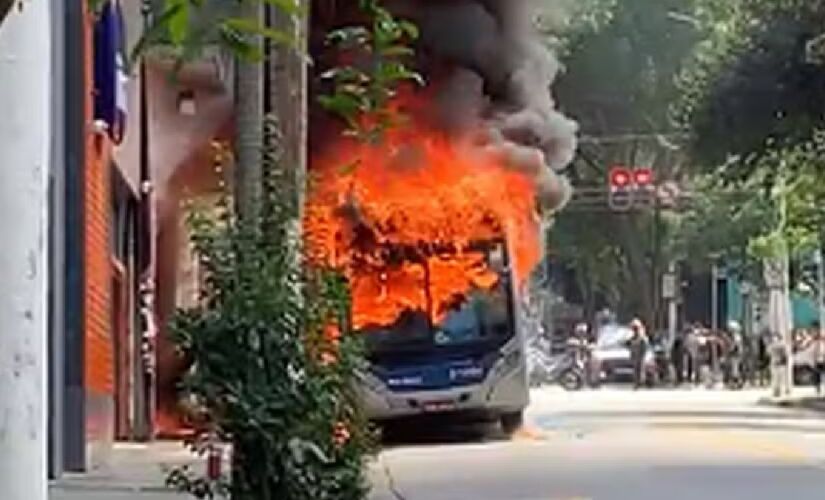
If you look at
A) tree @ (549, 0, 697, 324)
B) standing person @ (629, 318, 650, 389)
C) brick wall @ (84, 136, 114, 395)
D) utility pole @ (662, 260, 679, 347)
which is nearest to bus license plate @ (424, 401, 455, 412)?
brick wall @ (84, 136, 114, 395)

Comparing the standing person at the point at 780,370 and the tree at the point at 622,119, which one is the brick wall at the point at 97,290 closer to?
the tree at the point at 622,119

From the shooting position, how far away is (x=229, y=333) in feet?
33.9

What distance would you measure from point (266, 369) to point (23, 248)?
5226 millimetres

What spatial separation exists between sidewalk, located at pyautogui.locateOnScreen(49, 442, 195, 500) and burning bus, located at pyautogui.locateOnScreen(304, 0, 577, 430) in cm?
367

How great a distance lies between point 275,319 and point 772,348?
38973 millimetres

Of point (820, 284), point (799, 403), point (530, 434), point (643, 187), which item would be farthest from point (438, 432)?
point (643, 187)

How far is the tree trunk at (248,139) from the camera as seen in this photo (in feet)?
37.5

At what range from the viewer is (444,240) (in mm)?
25594

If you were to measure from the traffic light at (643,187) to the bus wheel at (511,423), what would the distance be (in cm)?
2586

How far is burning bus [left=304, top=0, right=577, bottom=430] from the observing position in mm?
25531

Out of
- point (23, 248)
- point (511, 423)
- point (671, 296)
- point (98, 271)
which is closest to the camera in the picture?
point (23, 248)

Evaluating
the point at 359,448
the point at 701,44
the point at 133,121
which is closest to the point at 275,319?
the point at 359,448

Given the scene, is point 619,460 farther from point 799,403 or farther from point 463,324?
point 799,403

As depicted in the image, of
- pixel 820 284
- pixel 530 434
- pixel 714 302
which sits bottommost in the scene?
pixel 530 434
